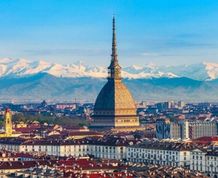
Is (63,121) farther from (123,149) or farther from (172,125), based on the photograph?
(123,149)

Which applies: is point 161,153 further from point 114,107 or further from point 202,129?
point 114,107

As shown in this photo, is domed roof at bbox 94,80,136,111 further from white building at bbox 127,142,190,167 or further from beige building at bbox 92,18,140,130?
white building at bbox 127,142,190,167

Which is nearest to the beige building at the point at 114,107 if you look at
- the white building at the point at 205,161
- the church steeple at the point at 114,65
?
the church steeple at the point at 114,65

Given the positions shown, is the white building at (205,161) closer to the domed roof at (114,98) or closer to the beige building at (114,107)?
the beige building at (114,107)

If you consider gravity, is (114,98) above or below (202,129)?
above

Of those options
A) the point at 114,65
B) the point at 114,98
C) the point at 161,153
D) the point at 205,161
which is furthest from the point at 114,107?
the point at 205,161

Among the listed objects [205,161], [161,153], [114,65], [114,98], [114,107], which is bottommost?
[205,161]

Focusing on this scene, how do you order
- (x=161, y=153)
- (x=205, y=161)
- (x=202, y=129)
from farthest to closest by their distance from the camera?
(x=202, y=129)
(x=161, y=153)
(x=205, y=161)

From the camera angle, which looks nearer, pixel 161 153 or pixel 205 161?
pixel 205 161
